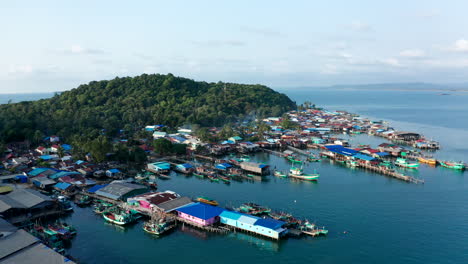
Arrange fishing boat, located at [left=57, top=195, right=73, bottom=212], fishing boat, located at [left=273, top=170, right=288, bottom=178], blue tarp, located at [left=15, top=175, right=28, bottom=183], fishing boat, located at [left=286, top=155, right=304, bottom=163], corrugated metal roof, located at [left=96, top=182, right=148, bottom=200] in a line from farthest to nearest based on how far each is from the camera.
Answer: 1. fishing boat, located at [left=286, top=155, right=304, bottom=163]
2. fishing boat, located at [left=273, top=170, right=288, bottom=178]
3. blue tarp, located at [left=15, top=175, right=28, bottom=183]
4. corrugated metal roof, located at [left=96, top=182, right=148, bottom=200]
5. fishing boat, located at [left=57, top=195, right=73, bottom=212]

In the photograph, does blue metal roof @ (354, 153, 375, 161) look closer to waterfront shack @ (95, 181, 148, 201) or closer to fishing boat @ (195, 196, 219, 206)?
fishing boat @ (195, 196, 219, 206)

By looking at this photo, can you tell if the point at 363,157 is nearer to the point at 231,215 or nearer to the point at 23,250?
the point at 231,215

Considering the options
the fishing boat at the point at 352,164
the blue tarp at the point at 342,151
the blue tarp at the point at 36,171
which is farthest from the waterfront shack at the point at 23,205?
the blue tarp at the point at 342,151

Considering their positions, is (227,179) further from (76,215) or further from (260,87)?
(260,87)

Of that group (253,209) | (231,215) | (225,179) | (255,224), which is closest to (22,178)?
(225,179)

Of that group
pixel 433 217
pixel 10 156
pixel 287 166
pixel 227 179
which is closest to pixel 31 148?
pixel 10 156

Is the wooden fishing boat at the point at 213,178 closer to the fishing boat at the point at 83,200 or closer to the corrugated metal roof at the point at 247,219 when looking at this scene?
the corrugated metal roof at the point at 247,219

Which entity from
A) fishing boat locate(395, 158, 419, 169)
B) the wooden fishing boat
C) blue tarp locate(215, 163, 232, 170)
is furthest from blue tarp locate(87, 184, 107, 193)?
fishing boat locate(395, 158, 419, 169)

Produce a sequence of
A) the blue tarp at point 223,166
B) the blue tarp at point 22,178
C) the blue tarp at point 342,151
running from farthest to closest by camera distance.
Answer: the blue tarp at point 342,151 < the blue tarp at point 223,166 < the blue tarp at point 22,178
